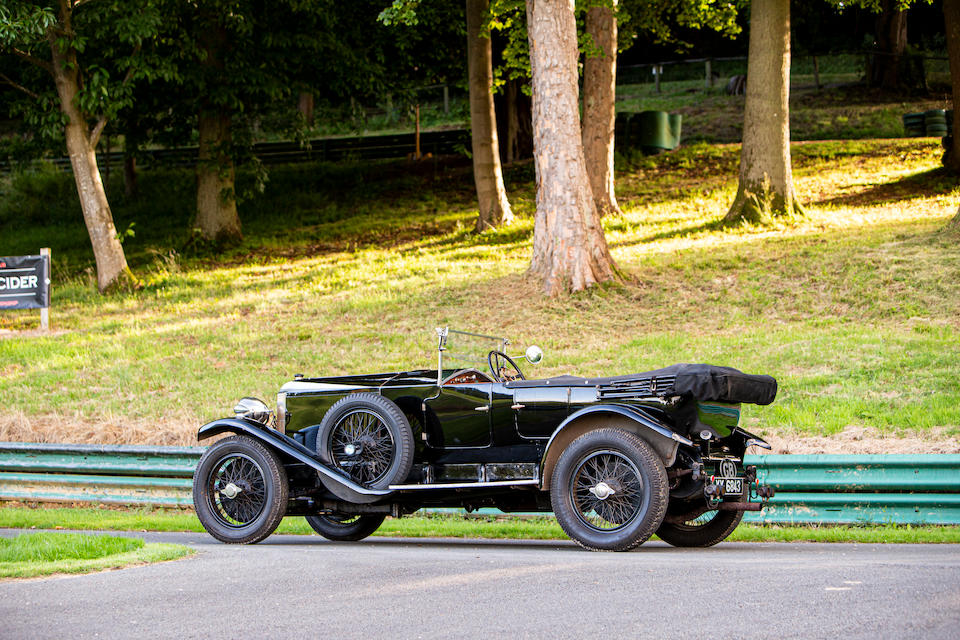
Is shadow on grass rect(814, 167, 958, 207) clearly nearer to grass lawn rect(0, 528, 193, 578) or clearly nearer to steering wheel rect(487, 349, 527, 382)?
steering wheel rect(487, 349, 527, 382)

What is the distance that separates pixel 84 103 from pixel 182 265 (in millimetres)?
4983

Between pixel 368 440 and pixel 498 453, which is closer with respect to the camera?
pixel 498 453

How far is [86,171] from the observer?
838 inches

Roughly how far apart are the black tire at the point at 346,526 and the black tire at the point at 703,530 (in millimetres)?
2619

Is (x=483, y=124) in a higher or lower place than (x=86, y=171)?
higher

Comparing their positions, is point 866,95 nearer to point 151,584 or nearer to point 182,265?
point 182,265

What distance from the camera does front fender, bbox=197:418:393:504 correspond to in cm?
812

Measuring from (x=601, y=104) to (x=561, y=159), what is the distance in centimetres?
589

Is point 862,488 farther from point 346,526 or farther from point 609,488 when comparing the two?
point 346,526

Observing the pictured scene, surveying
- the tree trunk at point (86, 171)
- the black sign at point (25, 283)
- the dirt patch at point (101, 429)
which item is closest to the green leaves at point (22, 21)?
the tree trunk at point (86, 171)

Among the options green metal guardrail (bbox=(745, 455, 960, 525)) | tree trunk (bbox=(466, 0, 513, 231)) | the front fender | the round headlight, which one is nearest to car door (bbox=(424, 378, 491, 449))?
the front fender

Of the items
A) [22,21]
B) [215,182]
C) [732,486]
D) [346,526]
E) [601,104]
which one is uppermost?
[22,21]

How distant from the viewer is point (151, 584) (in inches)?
246

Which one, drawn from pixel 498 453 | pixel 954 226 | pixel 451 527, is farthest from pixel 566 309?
pixel 498 453
